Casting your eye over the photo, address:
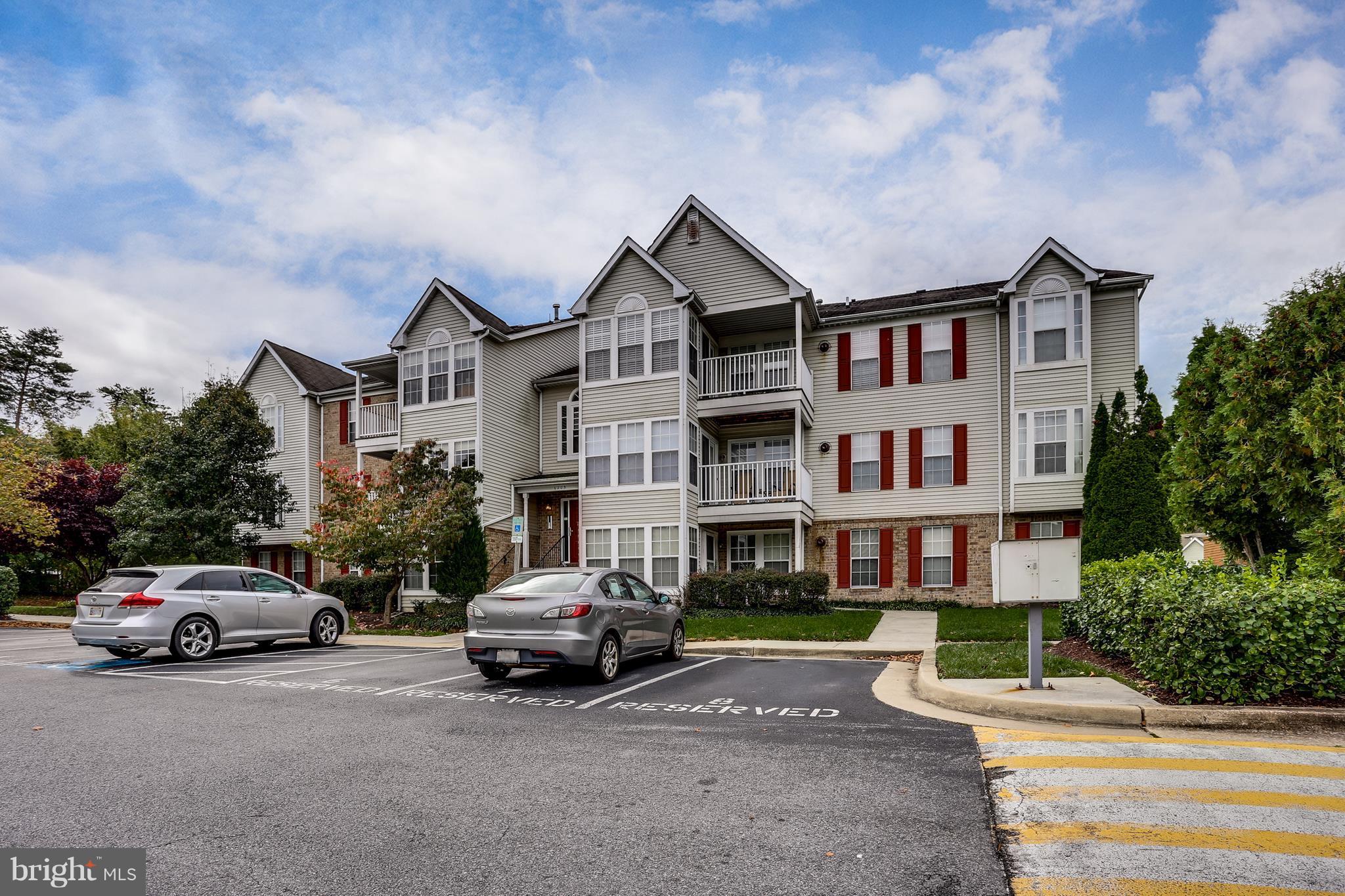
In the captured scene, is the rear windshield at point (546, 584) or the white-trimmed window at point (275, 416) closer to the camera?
the rear windshield at point (546, 584)

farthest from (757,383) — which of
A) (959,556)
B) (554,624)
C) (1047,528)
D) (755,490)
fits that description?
(554,624)

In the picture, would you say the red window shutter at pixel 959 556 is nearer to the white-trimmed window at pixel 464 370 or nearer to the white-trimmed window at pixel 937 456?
the white-trimmed window at pixel 937 456

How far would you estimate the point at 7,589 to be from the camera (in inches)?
946

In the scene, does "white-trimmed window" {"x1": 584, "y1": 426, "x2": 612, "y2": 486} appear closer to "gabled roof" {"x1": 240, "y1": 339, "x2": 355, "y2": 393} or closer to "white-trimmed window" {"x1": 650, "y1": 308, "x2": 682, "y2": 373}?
"white-trimmed window" {"x1": 650, "y1": 308, "x2": 682, "y2": 373}

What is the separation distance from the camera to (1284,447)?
10461mm

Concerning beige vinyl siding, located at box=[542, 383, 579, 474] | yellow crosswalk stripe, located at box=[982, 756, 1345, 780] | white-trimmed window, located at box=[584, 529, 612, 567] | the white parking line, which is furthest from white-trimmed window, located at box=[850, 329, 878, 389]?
yellow crosswalk stripe, located at box=[982, 756, 1345, 780]

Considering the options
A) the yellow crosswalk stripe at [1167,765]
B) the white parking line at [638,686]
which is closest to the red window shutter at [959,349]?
the white parking line at [638,686]

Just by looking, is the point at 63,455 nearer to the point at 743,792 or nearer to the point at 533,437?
the point at 533,437

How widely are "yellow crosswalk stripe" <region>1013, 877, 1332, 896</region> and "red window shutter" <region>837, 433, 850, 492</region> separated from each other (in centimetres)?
1949

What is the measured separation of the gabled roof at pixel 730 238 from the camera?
72.0ft

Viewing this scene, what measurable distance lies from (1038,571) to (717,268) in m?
16.5

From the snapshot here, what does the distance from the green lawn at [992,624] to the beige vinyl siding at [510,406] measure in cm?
1285

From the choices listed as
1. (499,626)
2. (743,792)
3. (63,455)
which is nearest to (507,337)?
(499,626)

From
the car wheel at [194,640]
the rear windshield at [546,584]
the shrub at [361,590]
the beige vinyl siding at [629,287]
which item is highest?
the beige vinyl siding at [629,287]
